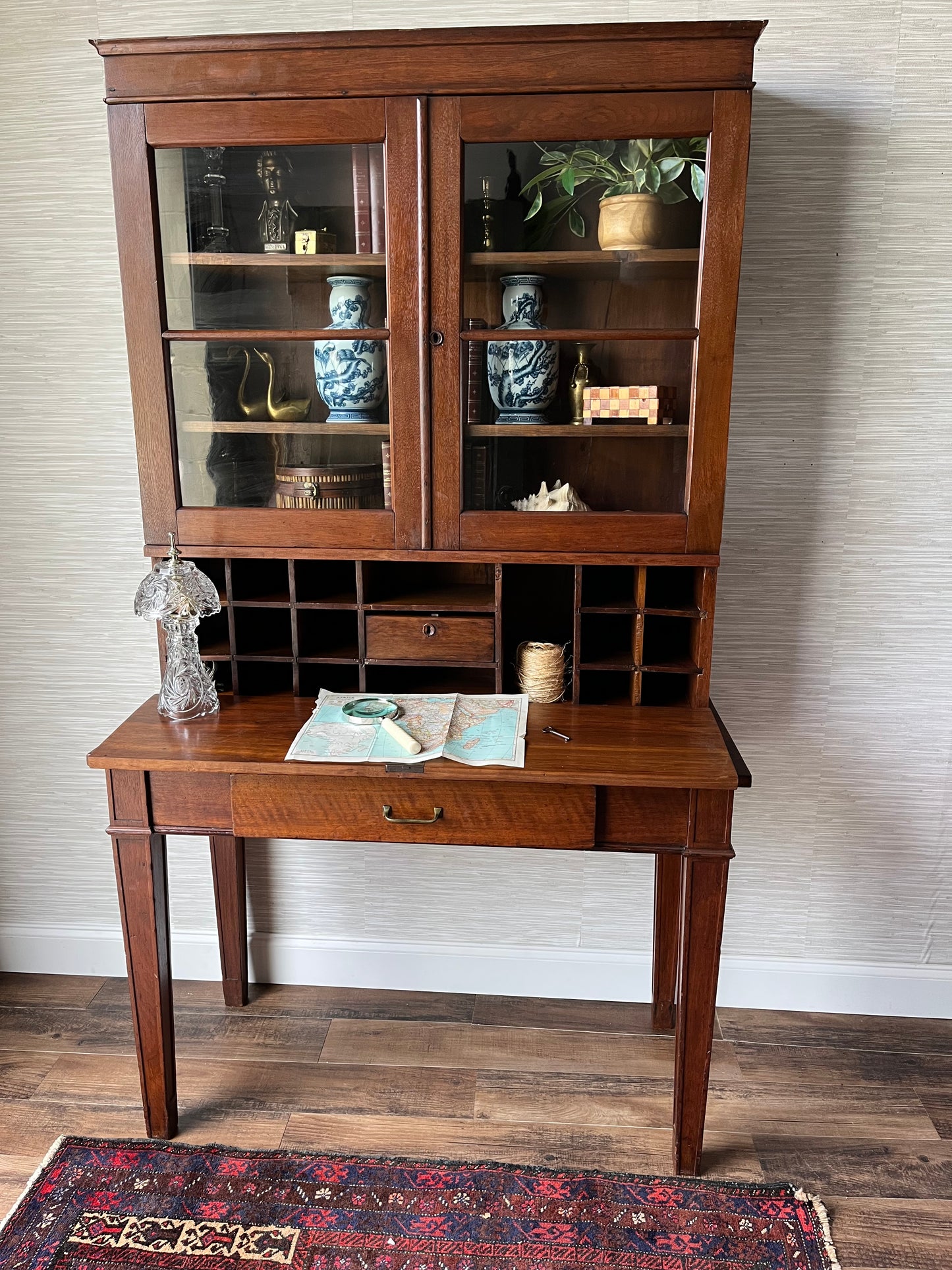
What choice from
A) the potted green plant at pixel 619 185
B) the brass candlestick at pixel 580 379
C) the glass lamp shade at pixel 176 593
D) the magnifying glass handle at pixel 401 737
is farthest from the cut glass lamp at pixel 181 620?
the potted green plant at pixel 619 185

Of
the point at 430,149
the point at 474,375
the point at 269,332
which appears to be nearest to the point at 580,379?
the point at 474,375

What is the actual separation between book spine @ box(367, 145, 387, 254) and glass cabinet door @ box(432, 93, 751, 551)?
91mm

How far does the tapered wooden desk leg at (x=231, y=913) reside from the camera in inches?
78.4

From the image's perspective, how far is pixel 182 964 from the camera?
7.16 feet

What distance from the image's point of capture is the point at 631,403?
1.58 meters

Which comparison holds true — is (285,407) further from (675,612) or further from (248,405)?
(675,612)

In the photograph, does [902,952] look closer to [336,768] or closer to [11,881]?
[336,768]

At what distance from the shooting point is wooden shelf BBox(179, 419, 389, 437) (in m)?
1.62

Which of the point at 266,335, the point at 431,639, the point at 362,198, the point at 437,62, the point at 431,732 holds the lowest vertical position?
the point at 431,732

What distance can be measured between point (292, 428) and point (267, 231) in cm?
32

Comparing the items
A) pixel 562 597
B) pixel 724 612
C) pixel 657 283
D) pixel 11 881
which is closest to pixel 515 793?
pixel 562 597

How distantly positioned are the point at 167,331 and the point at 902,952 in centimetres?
192

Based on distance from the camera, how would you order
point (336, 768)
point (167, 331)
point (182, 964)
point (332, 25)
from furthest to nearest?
1. point (182, 964)
2. point (332, 25)
3. point (167, 331)
4. point (336, 768)

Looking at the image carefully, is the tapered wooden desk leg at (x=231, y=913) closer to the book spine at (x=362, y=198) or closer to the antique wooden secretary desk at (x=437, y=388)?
the antique wooden secretary desk at (x=437, y=388)
